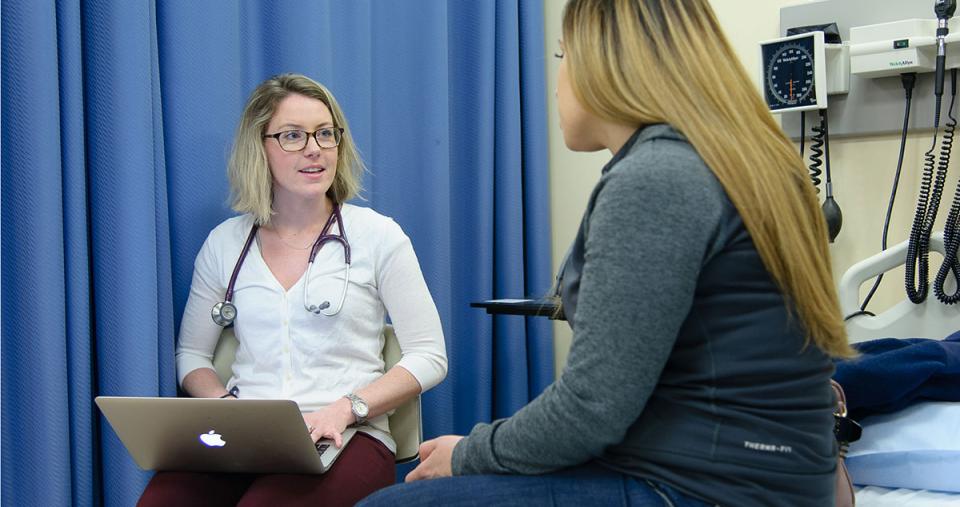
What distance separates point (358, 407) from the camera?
173 cm

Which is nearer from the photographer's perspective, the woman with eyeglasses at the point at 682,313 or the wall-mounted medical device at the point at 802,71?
the woman with eyeglasses at the point at 682,313

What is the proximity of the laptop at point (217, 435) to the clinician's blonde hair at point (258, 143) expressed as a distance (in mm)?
526

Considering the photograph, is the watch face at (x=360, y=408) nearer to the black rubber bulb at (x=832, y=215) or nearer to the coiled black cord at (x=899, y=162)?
the coiled black cord at (x=899, y=162)

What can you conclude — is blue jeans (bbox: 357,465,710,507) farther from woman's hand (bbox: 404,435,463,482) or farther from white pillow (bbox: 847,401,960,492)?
white pillow (bbox: 847,401,960,492)

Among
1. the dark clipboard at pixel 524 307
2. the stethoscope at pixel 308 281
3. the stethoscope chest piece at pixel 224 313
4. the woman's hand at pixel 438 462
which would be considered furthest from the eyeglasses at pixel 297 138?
the woman's hand at pixel 438 462

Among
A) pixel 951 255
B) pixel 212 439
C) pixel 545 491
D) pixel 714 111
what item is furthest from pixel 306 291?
pixel 951 255

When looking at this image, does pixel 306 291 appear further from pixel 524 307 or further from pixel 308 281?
pixel 524 307

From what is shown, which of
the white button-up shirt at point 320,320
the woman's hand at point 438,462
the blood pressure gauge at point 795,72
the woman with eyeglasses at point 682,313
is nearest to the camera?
the woman with eyeglasses at point 682,313

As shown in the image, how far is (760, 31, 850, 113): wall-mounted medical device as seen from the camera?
7.16 feet

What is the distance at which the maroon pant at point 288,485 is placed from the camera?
1597 mm

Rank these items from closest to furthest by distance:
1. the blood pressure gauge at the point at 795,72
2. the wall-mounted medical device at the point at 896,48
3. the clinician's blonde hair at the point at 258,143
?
the clinician's blonde hair at the point at 258,143, the wall-mounted medical device at the point at 896,48, the blood pressure gauge at the point at 795,72

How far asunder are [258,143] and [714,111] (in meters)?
1.15

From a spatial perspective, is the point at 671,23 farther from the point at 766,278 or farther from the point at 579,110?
the point at 766,278

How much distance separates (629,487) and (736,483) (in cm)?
11
